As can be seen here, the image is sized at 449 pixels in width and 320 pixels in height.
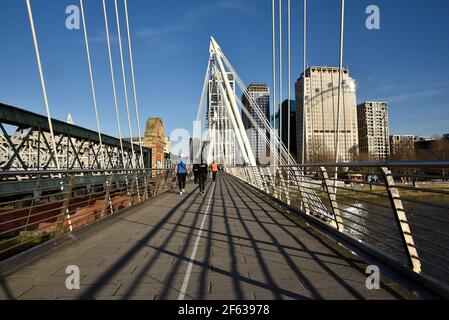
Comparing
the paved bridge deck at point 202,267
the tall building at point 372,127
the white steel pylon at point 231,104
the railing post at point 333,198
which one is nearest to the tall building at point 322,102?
the white steel pylon at point 231,104

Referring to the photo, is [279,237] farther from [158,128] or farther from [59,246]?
[158,128]

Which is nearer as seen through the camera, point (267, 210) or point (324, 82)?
point (267, 210)

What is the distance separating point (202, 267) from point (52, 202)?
91.4 inches

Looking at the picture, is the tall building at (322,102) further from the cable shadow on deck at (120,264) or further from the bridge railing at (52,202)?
the cable shadow on deck at (120,264)

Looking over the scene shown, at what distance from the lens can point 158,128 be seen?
39.2 m

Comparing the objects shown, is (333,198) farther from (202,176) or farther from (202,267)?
(202,176)

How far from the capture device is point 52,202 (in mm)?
4664

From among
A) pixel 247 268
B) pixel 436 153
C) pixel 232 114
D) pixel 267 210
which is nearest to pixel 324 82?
pixel 232 114

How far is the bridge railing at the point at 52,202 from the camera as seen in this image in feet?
15.4

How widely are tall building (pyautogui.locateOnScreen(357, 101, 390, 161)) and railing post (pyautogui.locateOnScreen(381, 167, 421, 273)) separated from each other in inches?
2280

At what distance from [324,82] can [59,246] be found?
17.3 metres

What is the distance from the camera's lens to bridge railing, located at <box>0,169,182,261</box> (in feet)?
15.4

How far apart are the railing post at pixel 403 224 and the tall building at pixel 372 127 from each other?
57.9m

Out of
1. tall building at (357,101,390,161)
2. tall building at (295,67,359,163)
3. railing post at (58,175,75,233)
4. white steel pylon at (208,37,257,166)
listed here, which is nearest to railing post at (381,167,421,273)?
railing post at (58,175,75,233)
